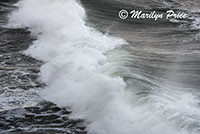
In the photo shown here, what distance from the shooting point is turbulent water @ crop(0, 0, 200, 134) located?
18.8ft

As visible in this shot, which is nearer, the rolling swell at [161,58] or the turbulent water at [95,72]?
the turbulent water at [95,72]

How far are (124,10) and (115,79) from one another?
607 cm

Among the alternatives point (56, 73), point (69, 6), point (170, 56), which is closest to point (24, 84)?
point (56, 73)

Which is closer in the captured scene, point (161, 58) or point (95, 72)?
point (95, 72)

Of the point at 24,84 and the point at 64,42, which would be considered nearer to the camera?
the point at 24,84

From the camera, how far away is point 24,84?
23.4 feet

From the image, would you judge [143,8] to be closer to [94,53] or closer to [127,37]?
[127,37]

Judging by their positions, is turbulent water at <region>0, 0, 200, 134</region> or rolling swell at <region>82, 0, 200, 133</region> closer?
turbulent water at <region>0, 0, 200, 134</region>

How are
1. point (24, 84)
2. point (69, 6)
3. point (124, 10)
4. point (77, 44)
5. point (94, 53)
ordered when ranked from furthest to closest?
point (124, 10), point (69, 6), point (77, 44), point (94, 53), point (24, 84)

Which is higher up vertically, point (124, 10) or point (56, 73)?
point (124, 10)

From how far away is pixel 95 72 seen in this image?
23.0ft

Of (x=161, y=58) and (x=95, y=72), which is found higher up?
(x=161, y=58)

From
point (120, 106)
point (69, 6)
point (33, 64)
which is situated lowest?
point (120, 106)

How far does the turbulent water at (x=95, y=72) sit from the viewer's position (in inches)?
226
